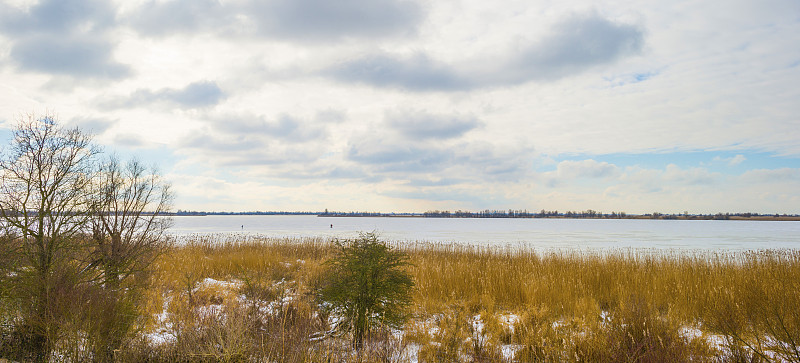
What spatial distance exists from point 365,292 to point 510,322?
2.99 meters

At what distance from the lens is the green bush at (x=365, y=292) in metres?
5.92

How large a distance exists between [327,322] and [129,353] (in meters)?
2.58

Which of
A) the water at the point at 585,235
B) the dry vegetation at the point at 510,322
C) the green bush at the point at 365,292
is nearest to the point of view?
the dry vegetation at the point at 510,322

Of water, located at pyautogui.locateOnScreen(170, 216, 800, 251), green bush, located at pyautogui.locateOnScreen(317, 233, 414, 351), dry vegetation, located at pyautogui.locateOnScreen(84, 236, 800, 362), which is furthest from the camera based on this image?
water, located at pyautogui.locateOnScreen(170, 216, 800, 251)

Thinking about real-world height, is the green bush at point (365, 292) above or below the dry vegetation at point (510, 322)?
above

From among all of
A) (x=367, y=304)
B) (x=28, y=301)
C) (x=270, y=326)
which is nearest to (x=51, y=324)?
(x=28, y=301)

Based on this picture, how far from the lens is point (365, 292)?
6.00 metres

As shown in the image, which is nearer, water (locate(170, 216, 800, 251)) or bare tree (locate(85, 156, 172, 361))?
bare tree (locate(85, 156, 172, 361))

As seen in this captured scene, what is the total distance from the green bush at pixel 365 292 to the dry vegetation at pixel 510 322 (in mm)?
332

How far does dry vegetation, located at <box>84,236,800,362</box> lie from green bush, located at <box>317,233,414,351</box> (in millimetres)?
332

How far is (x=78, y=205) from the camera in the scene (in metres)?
5.92

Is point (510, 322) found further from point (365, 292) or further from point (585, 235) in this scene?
point (585, 235)

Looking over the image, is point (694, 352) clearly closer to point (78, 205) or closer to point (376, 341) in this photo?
point (376, 341)

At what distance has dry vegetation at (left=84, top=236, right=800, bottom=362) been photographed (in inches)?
196
